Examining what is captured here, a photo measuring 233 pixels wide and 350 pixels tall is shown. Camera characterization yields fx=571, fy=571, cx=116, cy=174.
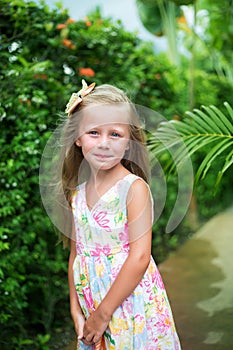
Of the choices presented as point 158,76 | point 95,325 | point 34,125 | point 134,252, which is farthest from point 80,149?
point 158,76

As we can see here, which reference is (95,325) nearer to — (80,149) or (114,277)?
(114,277)

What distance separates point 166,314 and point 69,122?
2.46ft

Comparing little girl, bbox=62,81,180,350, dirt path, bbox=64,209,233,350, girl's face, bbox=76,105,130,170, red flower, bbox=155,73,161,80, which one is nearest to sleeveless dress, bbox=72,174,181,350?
little girl, bbox=62,81,180,350

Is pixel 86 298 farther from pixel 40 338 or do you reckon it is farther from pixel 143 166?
pixel 40 338

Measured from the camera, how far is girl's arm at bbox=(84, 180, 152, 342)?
1833 mm

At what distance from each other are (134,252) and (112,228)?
0.11 metres

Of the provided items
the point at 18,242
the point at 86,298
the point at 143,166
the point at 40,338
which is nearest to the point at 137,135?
the point at 143,166

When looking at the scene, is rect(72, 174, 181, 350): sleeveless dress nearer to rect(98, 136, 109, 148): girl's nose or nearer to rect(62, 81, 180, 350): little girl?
rect(62, 81, 180, 350): little girl

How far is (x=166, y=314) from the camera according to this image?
2000mm

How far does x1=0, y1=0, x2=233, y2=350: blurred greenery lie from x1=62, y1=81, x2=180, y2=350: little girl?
812mm

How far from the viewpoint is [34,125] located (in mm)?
3080

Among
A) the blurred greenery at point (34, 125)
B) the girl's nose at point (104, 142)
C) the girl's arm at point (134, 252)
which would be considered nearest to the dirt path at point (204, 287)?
the blurred greenery at point (34, 125)

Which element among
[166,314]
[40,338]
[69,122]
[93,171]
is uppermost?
[69,122]

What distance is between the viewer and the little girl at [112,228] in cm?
184
